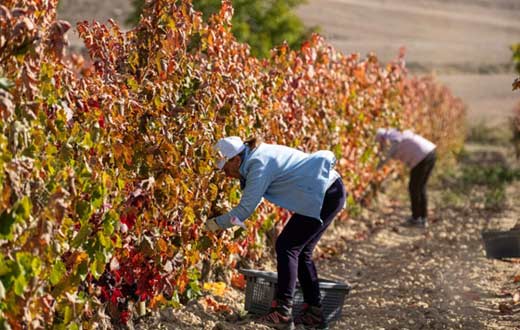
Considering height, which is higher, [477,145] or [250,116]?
[250,116]

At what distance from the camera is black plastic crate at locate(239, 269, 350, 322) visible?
6.87 metres

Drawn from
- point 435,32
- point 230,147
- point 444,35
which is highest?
point 230,147

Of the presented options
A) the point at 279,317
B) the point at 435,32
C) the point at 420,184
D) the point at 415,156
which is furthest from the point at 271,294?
the point at 435,32

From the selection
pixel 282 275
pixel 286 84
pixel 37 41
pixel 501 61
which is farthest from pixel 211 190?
pixel 501 61

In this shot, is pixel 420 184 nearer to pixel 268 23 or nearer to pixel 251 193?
pixel 251 193

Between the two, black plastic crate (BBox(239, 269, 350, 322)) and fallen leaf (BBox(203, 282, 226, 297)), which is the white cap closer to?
black plastic crate (BBox(239, 269, 350, 322))

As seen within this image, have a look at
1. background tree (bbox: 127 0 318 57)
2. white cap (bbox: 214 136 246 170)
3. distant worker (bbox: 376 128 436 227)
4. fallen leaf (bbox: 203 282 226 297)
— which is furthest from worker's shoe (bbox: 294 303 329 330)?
background tree (bbox: 127 0 318 57)

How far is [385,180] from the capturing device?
1519cm

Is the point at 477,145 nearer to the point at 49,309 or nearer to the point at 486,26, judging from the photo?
the point at 49,309

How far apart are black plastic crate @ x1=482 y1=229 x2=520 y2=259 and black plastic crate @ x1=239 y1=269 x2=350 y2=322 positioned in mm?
2008

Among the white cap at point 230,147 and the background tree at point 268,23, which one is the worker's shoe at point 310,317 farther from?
the background tree at point 268,23

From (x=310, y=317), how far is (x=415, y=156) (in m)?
5.22

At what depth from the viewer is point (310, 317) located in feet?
22.5

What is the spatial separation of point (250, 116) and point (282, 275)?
1571 mm
